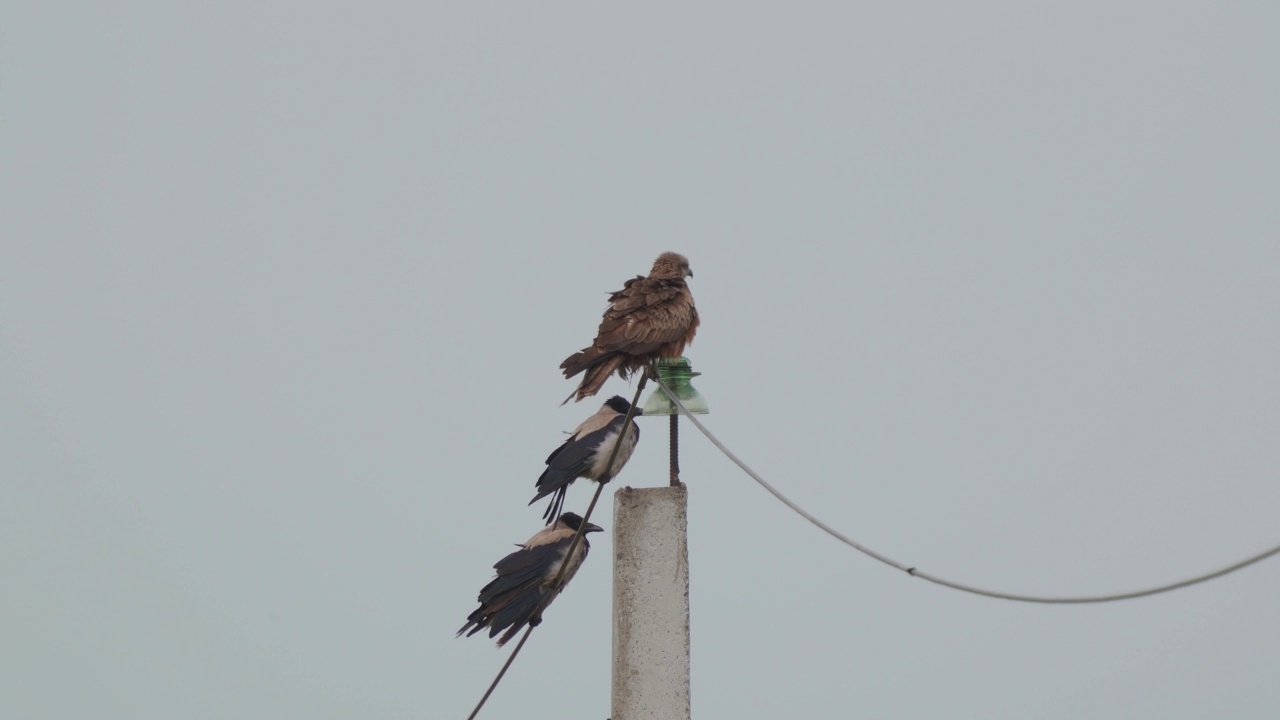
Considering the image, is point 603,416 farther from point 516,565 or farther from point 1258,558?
point 1258,558

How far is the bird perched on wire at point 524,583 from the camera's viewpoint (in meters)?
6.36

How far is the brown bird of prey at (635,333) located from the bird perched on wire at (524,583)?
2.22ft

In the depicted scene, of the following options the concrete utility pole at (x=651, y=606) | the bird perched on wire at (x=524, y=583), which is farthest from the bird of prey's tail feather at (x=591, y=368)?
the concrete utility pole at (x=651, y=606)

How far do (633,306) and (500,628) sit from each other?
60.2 inches

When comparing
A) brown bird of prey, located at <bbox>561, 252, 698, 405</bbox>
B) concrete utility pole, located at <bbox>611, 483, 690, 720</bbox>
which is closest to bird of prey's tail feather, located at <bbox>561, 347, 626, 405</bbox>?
brown bird of prey, located at <bbox>561, 252, 698, 405</bbox>

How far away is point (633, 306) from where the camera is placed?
271 inches

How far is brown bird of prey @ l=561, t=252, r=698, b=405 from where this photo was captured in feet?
22.1

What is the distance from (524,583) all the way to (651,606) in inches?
36.8

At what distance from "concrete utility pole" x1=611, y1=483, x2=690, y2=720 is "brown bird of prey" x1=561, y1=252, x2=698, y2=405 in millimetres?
1132

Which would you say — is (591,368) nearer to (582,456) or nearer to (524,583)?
(582,456)

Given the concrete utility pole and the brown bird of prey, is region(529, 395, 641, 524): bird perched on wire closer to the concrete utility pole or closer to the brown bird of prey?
the brown bird of prey

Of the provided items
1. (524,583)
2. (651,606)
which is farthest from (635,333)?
(651,606)

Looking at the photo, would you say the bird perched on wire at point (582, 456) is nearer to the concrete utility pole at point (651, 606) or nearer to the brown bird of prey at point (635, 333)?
the brown bird of prey at point (635, 333)

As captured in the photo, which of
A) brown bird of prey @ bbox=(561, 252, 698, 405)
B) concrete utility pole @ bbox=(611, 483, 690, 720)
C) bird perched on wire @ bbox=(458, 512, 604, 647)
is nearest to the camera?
Answer: concrete utility pole @ bbox=(611, 483, 690, 720)
